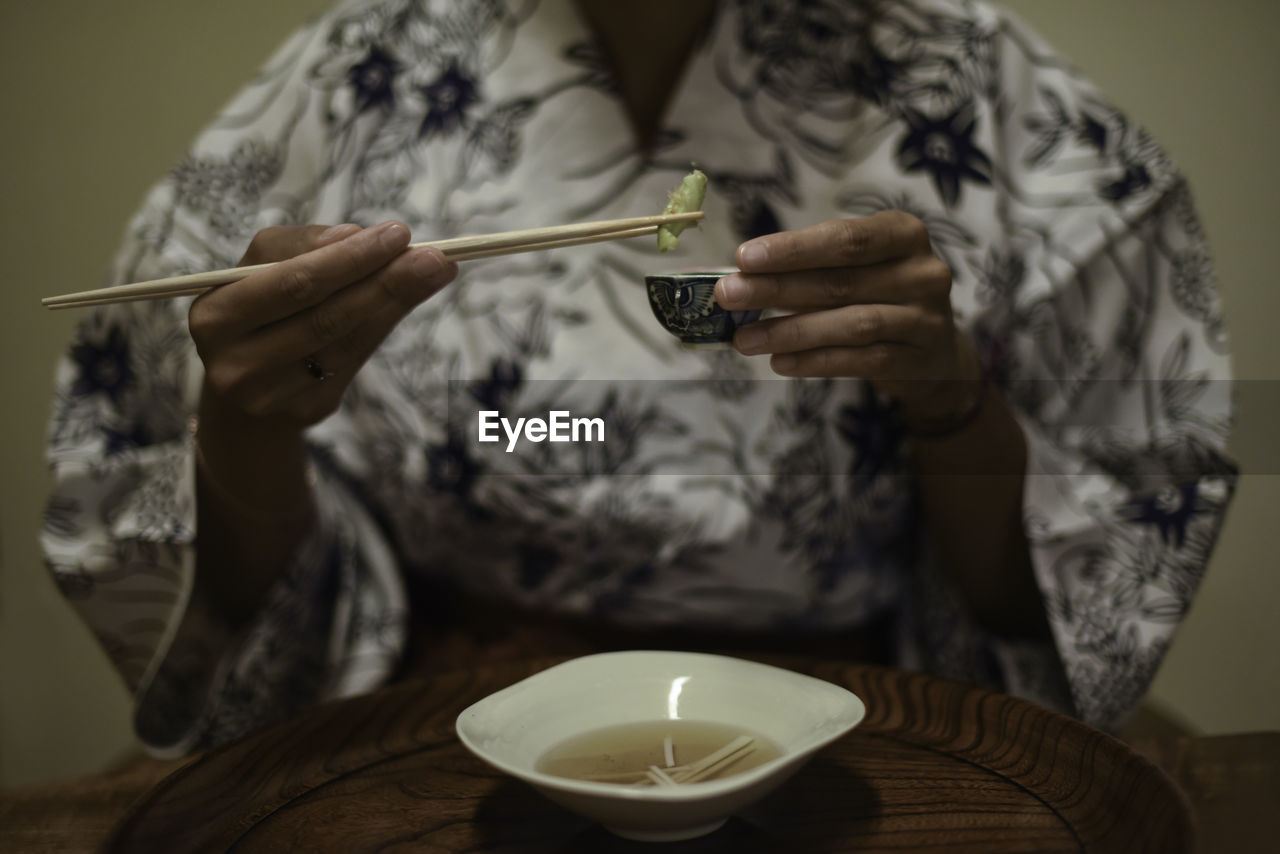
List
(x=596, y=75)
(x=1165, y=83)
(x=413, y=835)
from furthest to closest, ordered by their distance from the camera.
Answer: (x=1165, y=83) → (x=596, y=75) → (x=413, y=835)

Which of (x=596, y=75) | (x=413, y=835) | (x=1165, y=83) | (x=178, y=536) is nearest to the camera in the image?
(x=413, y=835)

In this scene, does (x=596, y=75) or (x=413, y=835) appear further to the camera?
(x=596, y=75)

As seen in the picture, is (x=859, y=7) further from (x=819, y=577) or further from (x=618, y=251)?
(x=819, y=577)

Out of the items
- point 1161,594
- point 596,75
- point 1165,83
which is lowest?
point 1161,594

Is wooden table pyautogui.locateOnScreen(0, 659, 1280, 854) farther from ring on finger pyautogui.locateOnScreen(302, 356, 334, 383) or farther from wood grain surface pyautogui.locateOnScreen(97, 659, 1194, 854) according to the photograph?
ring on finger pyautogui.locateOnScreen(302, 356, 334, 383)

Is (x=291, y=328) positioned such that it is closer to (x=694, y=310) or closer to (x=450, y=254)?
(x=450, y=254)

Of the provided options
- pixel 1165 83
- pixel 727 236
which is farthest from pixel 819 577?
pixel 1165 83

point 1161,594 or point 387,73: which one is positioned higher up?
point 387,73
